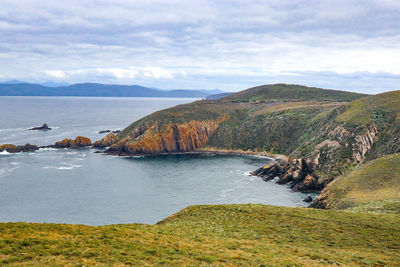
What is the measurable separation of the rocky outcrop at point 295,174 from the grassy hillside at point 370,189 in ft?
→ 45.7

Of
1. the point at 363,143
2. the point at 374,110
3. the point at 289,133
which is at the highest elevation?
the point at 374,110

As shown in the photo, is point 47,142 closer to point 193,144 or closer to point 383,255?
point 193,144

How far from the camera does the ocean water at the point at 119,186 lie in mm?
67312

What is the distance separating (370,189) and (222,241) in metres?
42.4

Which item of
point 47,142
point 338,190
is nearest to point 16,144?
point 47,142

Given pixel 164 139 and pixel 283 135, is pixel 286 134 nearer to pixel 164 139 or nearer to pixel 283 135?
pixel 283 135

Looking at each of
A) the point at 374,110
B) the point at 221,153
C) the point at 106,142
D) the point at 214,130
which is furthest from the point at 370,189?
the point at 106,142

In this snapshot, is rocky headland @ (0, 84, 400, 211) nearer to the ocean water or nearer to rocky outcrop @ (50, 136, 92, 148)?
rocky outcrop @ (50, 136, 92, 148)

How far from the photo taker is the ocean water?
221 ft

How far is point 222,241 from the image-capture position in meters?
30.0

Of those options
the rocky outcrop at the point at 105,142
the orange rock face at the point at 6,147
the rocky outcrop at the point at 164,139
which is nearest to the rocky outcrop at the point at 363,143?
the rocky outcrop at the point at 164,139

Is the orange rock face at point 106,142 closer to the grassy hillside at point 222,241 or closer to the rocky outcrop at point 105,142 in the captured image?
the rocky outcrop at point 105,142

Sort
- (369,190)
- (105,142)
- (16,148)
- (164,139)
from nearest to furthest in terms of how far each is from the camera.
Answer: (369,190) < (16,148) < (164,139) < (105,142)

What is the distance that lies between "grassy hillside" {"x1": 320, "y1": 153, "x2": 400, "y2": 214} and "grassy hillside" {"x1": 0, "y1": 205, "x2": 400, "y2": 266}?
10828 mm
